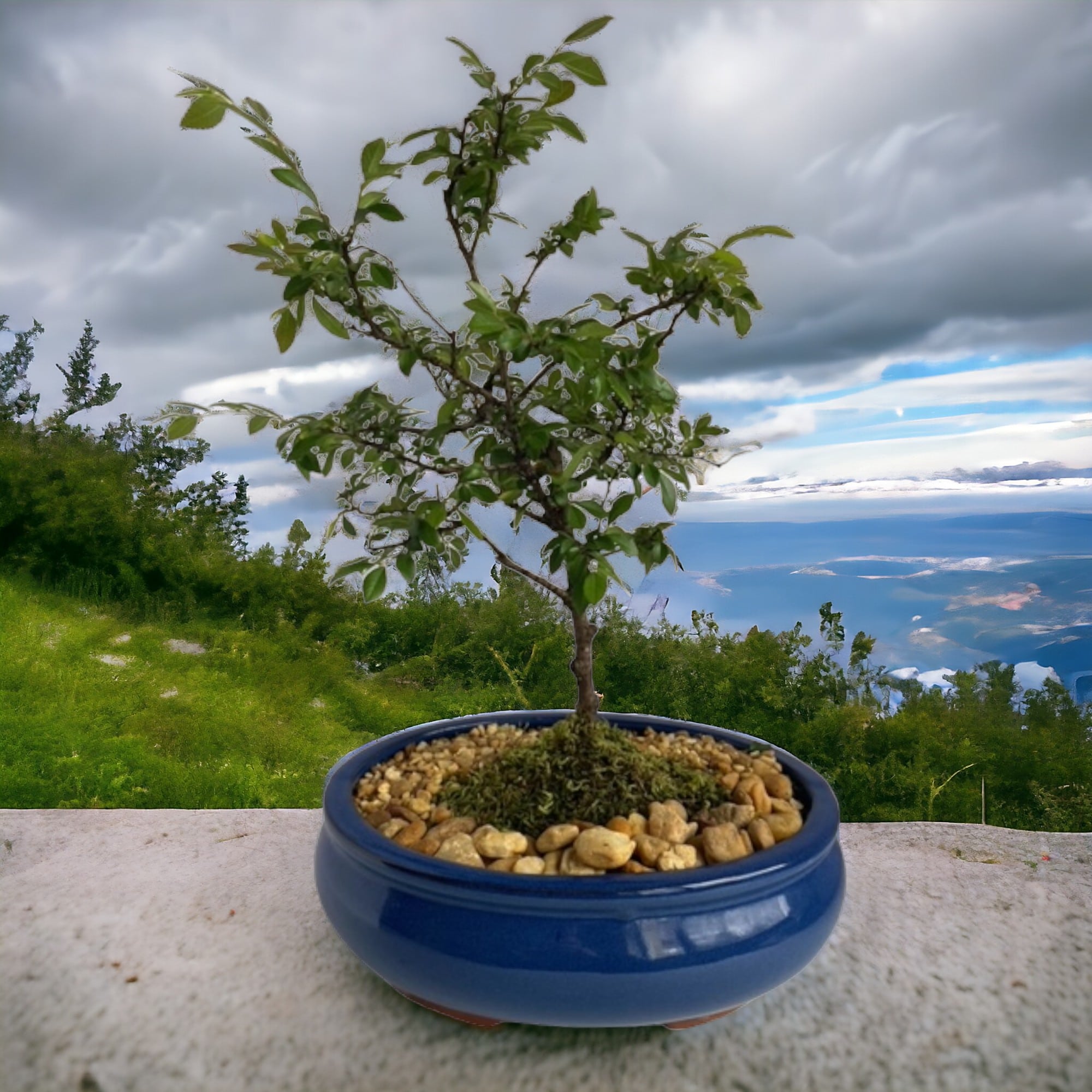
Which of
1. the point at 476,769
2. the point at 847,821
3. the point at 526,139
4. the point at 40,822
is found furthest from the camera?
the point at 847,821

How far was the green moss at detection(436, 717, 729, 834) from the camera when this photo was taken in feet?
4.64

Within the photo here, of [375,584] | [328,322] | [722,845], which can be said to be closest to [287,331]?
[328,322]

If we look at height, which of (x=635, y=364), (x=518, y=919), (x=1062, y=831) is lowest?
(x=1062, y=831)

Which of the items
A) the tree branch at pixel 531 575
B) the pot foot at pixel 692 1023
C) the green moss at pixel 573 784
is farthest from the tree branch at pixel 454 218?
the pot foot at pixel 692 1023

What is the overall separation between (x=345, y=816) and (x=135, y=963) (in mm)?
622

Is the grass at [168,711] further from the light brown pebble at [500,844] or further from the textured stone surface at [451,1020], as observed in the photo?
the light brown pebble at [500,844]

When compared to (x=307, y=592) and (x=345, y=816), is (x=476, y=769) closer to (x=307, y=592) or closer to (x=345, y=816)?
(x=345, y=816)

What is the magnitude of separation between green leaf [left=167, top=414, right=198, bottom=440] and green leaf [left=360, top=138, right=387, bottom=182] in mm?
414

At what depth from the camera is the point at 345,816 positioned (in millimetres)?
1402

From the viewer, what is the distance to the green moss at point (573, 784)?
141cm

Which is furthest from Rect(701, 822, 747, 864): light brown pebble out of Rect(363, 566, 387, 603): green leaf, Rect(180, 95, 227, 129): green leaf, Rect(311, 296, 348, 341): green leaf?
Rect(180, 95, 227, 129): green leaf

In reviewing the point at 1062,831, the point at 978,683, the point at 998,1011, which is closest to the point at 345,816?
the point at 998,1011

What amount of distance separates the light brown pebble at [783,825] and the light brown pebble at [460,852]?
1.47 feet

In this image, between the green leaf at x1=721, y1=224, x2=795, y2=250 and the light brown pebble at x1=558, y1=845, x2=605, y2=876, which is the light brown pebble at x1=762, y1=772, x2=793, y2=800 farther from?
the green leaf at x1=721, y1=224, x2=795, y2=250
